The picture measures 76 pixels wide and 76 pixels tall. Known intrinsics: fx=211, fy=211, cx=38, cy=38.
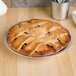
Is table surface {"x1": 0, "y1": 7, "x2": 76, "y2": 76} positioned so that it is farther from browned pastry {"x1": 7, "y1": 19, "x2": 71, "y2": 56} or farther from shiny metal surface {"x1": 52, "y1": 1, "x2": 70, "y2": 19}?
shiny metal surface {"x1": 52, "y1": 1, "x2": 70, "y2": 19}

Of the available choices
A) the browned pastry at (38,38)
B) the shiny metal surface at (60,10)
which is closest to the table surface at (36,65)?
the browned pastry at (38,38)

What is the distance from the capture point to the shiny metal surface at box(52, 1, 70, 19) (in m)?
1.22

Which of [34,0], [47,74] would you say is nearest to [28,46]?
[47,74]

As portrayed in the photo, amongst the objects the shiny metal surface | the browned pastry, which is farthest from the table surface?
the shiny metal surface

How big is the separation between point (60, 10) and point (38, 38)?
13.2 inches

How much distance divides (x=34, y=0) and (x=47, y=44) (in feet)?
1.78

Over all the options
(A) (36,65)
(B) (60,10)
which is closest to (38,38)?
(A) (36,65)

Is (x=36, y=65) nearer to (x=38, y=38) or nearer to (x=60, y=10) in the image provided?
(x=38, y=38)

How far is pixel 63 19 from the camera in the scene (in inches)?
49.9

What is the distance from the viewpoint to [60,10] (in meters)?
1.24

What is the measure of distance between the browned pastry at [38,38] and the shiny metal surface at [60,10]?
180 millimetres

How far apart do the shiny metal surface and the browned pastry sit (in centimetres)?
18

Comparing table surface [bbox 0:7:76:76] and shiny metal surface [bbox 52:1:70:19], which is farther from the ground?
shiny metal surface [bbox 52:1:70:19]

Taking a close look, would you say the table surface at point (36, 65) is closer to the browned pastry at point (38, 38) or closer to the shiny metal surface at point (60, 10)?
the browned pastry at point (38, 38)
